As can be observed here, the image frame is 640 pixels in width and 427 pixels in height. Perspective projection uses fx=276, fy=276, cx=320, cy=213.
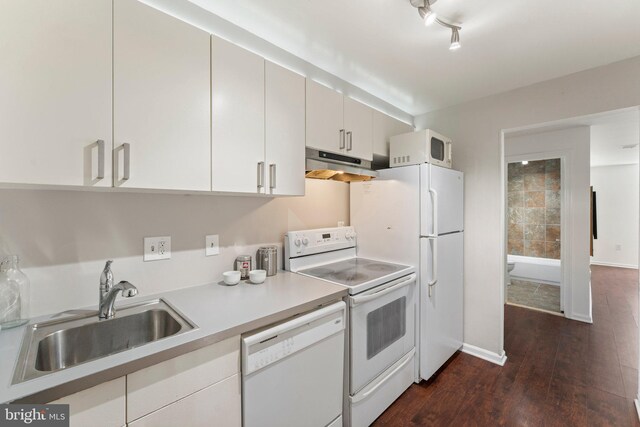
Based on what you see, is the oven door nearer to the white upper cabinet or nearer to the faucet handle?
the white upper cabinet

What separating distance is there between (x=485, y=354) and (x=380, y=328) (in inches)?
56.2

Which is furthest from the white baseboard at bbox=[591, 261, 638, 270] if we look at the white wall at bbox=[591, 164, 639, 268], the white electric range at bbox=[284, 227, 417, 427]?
the white electric range at bbox=[284, 227, 417, 427]

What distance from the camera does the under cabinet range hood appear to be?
184 centimetres

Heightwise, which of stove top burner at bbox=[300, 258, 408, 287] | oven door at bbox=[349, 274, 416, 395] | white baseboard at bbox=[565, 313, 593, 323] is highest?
stove top burner at bbox=[300, 258, 408, 287]

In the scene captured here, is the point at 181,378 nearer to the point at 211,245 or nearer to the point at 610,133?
the point at 211,245

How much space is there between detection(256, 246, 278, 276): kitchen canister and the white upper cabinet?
0.76 m

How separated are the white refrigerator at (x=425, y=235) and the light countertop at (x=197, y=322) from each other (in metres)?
0.83

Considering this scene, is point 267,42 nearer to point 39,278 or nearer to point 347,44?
point 347,44

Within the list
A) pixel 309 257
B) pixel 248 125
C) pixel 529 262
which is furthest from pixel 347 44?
pixel 529 262

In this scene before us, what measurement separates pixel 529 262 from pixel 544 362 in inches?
112

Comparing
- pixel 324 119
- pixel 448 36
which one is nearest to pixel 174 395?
pixel 324 119

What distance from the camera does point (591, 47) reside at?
70.1 inches

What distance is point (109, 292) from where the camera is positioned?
117cm

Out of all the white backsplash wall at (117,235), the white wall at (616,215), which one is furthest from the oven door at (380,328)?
the white wall at (616,215)
